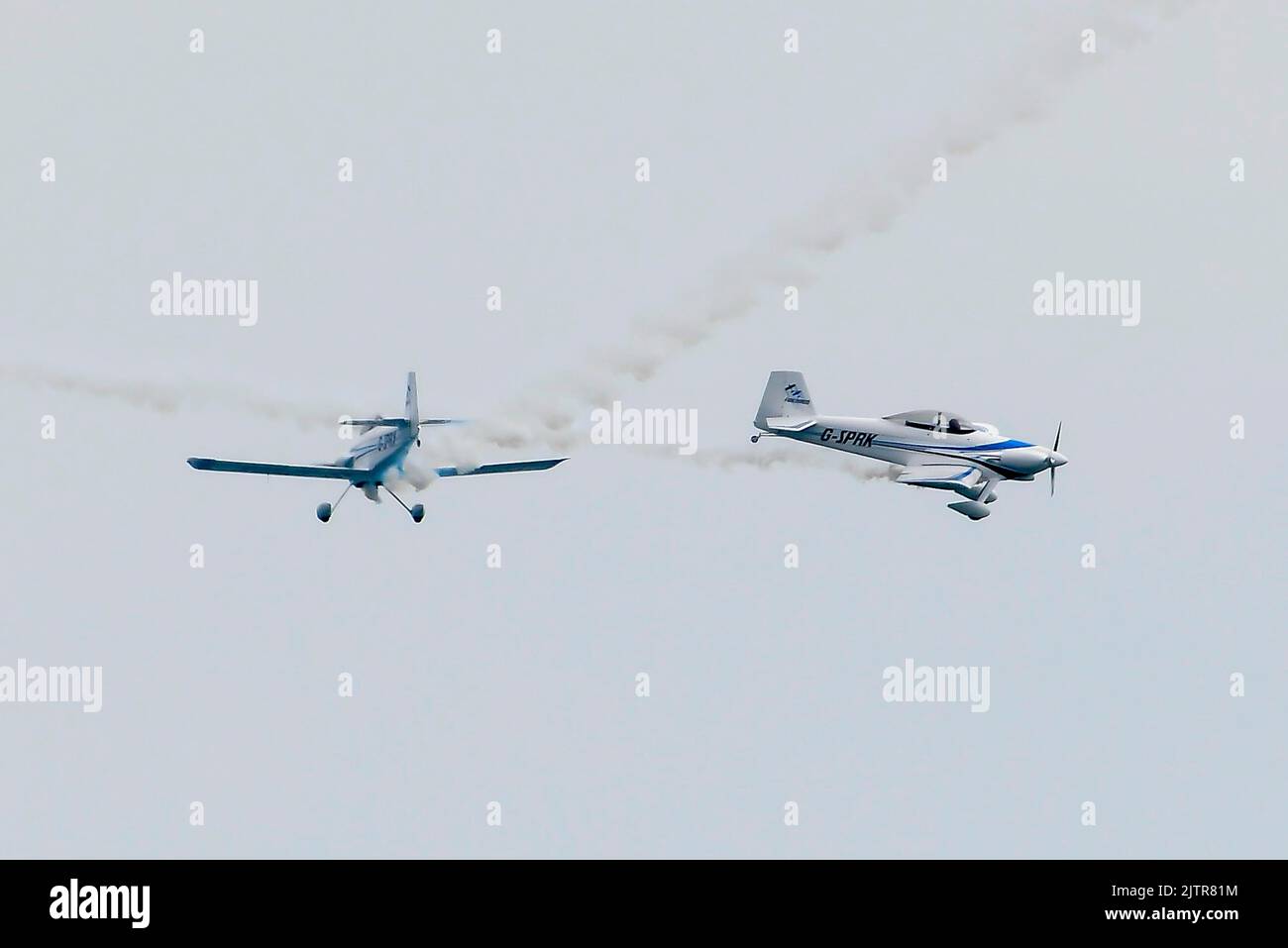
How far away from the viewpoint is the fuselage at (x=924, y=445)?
40.6 m

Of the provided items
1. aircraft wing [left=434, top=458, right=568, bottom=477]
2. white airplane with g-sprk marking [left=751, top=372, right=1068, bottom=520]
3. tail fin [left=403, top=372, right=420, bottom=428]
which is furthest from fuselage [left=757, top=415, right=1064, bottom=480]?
tail fin [left=403, top=372, right=420, bottom=428]

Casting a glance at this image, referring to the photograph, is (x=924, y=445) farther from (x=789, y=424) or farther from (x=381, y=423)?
(x=381, y=423)

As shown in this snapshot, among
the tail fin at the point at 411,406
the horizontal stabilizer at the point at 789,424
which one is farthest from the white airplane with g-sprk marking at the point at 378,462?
the horizontal stabilizer at the point at 789,424

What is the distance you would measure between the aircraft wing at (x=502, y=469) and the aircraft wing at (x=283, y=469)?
1874mm

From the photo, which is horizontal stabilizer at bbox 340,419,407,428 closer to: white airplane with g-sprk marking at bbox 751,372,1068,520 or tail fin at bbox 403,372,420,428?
tail fin at bbox 403,372,420,428

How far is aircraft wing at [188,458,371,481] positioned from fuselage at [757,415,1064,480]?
414 inches

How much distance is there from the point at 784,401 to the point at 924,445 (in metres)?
3.64

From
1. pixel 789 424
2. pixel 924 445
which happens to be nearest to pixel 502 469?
pixel 789 424

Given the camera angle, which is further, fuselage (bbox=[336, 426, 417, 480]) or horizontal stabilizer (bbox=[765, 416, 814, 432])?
horizontal stabilizer (bbox=[765, 416, 814, 432])

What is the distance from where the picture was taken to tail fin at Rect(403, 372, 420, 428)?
3738cm

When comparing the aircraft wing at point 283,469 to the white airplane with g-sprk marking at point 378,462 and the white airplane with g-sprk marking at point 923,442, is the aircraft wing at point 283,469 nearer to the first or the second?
the white airplane with g-sprk marking at point 378,462
